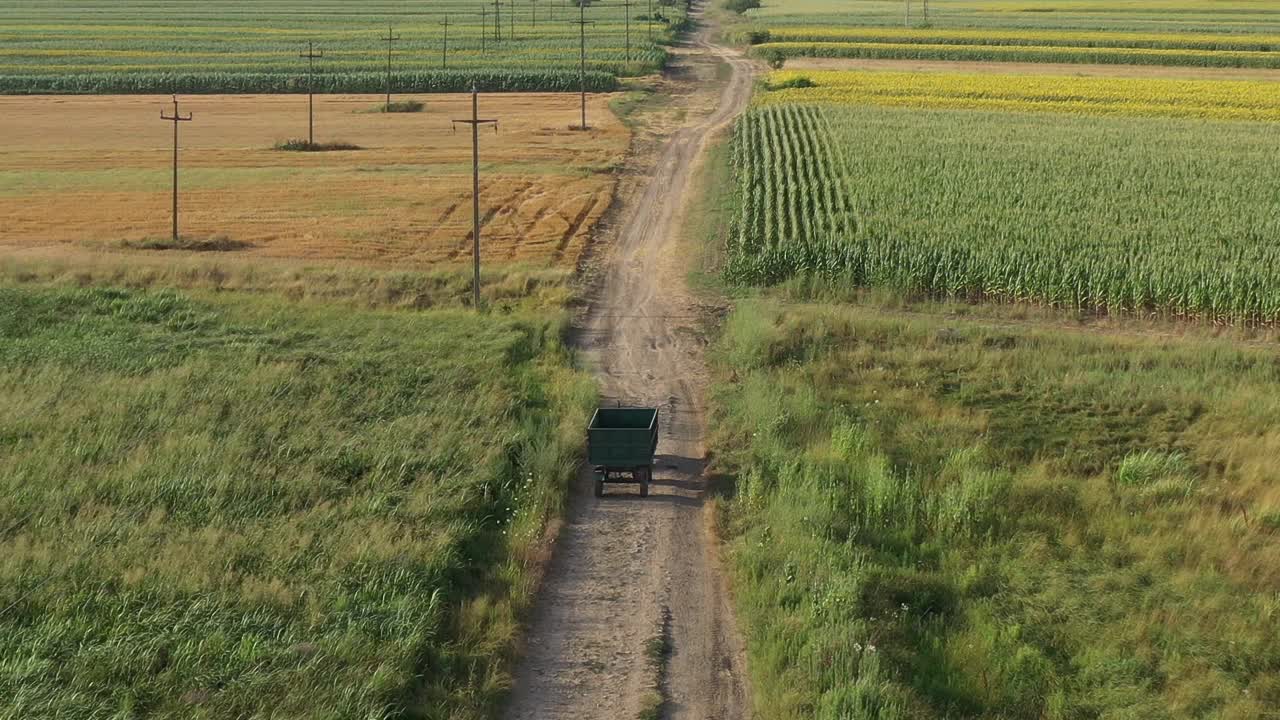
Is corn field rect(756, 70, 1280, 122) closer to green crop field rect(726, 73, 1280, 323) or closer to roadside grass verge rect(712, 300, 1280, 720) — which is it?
green crop field rect(726, 73, 1280, 323)

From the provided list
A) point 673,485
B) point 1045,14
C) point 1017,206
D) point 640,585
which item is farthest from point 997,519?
point 1045,14

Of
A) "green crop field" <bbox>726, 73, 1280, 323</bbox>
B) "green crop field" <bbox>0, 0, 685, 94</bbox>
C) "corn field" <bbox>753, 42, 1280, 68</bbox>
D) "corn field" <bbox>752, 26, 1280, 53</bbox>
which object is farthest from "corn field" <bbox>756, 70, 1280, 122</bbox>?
"corn field" <bbox>752, 26, 1280, 53</bbox>

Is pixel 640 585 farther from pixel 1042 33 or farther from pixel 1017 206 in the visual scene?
pixel 1042 33

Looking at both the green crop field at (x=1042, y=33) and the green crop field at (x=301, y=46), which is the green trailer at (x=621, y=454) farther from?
the green crop field at (x=1042, y=33)

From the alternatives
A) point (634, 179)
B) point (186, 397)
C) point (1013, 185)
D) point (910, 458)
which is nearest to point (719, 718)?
point (910, 458)

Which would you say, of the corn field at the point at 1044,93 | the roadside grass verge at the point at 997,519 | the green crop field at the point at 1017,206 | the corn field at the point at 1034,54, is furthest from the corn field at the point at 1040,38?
the roadside grass verge at the point at 997,519

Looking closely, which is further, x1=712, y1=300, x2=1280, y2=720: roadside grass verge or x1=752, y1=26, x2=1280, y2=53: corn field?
x1=752, y1=26, x2=1280, y2=53: corn field
